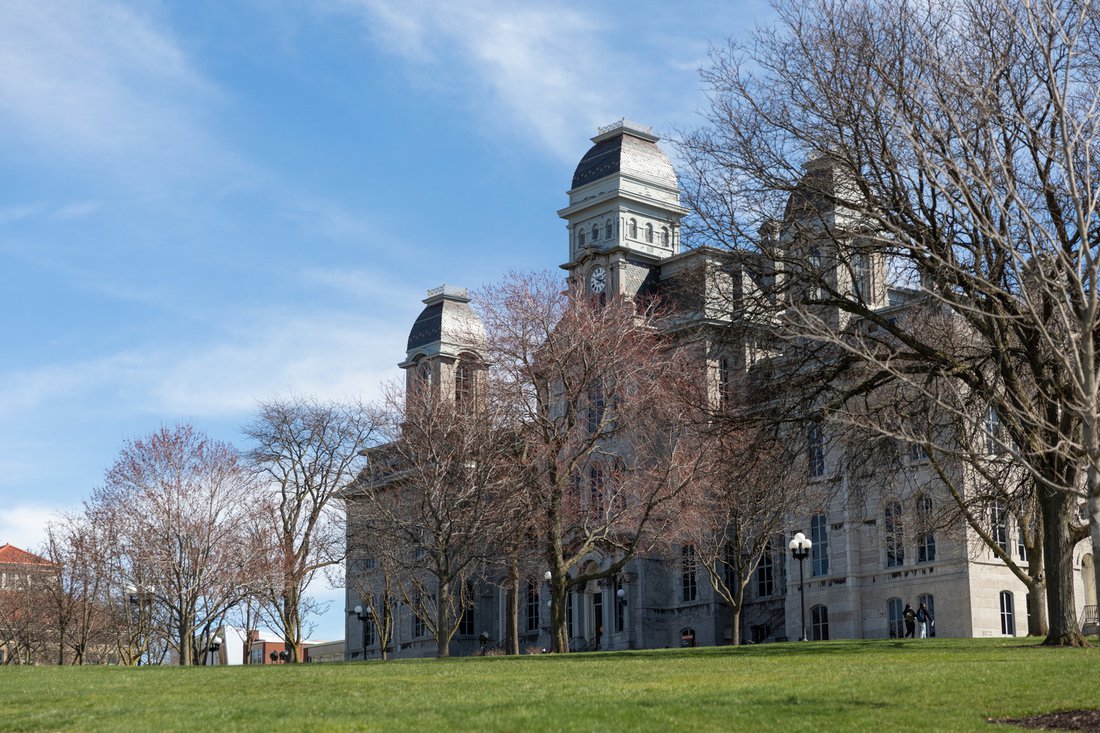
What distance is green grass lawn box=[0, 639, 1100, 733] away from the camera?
16.2m

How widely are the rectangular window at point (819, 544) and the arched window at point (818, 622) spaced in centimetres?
150

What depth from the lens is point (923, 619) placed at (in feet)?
165

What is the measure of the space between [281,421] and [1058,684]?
155ft

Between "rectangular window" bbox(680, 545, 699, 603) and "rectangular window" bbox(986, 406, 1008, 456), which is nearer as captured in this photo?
"rectangular window" bbox(986, 406, 1008, 456)

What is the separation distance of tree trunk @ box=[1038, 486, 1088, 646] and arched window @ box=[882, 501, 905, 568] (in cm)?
2497

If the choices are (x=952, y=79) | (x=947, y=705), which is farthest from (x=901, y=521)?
(x=947, y=705)

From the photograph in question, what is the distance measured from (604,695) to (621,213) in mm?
51940

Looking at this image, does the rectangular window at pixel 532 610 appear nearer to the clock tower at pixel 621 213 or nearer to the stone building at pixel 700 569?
the stone building at pixel 700 569

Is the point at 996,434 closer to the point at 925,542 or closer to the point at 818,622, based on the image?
the point at 925,542

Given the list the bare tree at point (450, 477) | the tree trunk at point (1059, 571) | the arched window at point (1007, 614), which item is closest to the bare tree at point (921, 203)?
the tree trunk at point (1059, 571)

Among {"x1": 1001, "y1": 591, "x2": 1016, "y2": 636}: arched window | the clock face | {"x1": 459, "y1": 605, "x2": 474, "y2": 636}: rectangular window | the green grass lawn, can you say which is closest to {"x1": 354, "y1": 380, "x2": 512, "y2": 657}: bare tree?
the green grass lawn

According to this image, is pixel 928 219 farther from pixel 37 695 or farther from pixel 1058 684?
pixel 37 695

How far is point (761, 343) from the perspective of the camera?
94.9 feet

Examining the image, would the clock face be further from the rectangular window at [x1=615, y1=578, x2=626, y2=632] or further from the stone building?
the rectangular window at [x1=615, y1=578, x2=626, y2=632]
